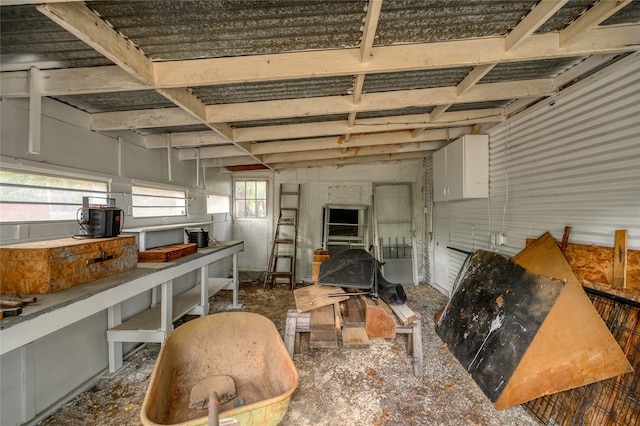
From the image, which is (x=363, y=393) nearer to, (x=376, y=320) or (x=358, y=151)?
(x=376, y=320)

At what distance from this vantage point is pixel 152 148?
3.18 meters

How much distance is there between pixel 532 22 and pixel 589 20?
379mm

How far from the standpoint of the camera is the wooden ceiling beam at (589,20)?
55.2 inches

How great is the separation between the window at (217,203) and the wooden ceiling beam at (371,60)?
3.28 meters

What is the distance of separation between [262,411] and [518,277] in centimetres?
220

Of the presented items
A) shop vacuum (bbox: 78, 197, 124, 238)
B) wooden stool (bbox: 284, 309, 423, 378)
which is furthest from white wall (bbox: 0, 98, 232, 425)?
wooden stool (bbox: 284, 309, 423, 378)

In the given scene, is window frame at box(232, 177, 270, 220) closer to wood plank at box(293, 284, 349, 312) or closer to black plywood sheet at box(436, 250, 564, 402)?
wood plank at box(293, 284, 349, 312)

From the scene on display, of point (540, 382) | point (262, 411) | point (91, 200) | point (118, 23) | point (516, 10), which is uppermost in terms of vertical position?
point (516, 10)

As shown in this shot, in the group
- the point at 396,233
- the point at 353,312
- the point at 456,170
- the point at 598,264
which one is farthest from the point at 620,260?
the point at 396,233

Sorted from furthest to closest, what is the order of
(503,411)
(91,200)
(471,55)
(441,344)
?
(441,344), (91,200), (503,411), (471,55)

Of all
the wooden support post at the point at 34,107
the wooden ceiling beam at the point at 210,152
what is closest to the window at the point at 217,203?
the wooden ceiling beam at the point at 210,152

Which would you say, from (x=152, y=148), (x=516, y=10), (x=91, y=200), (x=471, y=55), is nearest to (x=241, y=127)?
(x=152, y=148)

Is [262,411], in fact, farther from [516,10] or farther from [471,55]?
[516,10]

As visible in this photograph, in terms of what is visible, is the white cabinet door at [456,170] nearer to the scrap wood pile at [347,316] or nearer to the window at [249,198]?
the scrap wood pile at [347,316]
